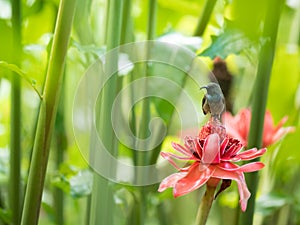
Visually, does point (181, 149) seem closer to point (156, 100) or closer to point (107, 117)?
point (107, 117)

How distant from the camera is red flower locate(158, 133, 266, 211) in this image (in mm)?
255

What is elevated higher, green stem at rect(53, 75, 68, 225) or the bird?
the bird

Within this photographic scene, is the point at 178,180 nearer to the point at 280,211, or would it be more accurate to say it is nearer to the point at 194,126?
the point at 194,126

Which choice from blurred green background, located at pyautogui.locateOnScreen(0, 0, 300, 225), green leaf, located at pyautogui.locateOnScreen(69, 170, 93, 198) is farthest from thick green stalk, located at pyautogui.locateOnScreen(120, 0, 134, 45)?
green leaf, located at pyautogui.locateOnScreen(69, 170, 93, 198)

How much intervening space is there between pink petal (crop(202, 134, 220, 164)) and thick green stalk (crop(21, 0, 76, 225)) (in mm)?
82

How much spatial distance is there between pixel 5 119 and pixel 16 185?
0.32 metres

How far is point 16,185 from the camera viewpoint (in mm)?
411

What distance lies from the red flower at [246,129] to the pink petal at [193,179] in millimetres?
145

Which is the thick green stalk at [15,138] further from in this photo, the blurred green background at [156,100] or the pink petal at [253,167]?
the pink petal at [253,167]

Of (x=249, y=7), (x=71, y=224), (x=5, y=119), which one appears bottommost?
(x=71, y=224)

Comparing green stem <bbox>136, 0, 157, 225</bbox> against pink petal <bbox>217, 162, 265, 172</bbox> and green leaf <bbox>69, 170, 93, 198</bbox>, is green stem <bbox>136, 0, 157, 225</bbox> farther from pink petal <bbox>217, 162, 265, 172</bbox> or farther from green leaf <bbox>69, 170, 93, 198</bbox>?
pink petal <bbox>217, 162, 265, 172</bbox>

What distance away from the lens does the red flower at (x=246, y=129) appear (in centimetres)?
42

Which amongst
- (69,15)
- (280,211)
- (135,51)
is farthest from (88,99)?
(280,211)

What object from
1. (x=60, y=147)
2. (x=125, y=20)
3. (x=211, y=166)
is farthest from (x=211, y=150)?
(x=60, y=147)
